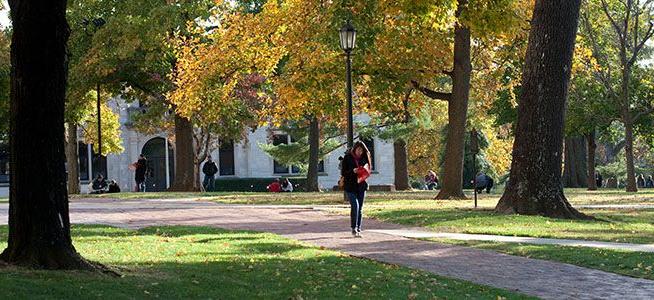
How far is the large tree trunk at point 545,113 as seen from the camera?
22.2m

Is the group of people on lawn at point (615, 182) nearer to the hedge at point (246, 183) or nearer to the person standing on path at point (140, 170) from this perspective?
the hedge at point (246, 183)

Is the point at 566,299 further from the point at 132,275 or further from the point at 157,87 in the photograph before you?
the point at 157,87

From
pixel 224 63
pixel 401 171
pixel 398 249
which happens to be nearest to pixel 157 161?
pixel 401 171

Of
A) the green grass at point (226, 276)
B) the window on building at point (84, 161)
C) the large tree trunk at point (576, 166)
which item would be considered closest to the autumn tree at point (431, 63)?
the green grass at point (226, 276)

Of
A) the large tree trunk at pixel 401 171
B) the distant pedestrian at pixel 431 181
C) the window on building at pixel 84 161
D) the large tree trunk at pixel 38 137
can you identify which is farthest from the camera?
the window on building at pixel 84 161

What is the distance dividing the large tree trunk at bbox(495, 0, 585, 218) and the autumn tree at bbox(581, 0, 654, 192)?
17.7 meters

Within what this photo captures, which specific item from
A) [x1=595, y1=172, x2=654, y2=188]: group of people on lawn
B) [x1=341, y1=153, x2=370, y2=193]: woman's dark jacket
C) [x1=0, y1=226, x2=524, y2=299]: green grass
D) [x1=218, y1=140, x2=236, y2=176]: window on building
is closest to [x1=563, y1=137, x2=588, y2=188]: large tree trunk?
[x1=595, y1=172, x2=654, y2=188]: group of people on lawn

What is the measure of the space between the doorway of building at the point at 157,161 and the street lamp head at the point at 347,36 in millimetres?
45636

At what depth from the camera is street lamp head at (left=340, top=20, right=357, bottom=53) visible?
24.5 meters

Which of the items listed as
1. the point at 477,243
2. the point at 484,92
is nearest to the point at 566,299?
the point at 477,243

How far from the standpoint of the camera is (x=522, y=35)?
31578mm

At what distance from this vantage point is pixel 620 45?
44.1m

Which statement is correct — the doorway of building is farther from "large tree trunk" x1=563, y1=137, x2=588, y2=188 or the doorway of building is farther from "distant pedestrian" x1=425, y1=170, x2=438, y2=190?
"large tree trunk" x1=563, y1=137, x2=588, y2=188

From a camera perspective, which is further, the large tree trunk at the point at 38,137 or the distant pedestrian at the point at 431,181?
the distant pedestrian at the point at 431,181
